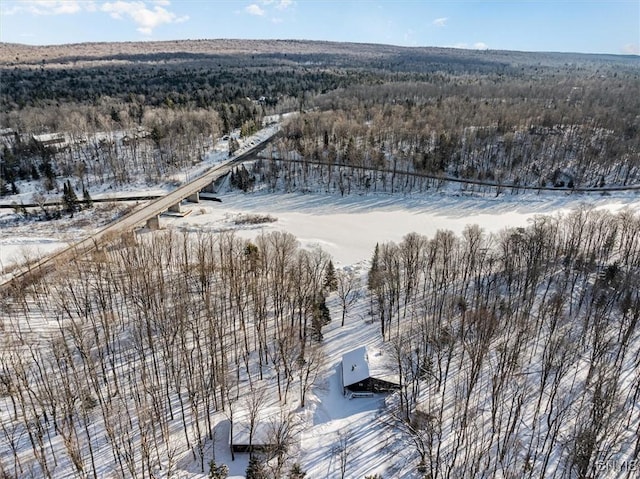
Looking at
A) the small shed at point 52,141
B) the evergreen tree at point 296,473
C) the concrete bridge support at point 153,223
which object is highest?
the small shed at point 52,141

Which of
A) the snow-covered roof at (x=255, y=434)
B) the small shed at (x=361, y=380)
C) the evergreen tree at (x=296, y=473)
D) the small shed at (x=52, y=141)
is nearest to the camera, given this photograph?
the evergreen tree at (x=296, y=473)

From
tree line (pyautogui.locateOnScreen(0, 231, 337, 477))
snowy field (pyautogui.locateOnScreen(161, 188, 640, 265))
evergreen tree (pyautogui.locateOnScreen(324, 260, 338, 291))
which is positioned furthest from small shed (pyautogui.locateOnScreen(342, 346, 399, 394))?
snowy field (pyautogui.locateOnScreen(161, 188, 640, 265))

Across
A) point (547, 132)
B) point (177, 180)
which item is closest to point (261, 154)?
point (177, 180)

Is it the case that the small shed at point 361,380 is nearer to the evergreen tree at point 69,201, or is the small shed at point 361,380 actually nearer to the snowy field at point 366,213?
the snowy field at point 366,213

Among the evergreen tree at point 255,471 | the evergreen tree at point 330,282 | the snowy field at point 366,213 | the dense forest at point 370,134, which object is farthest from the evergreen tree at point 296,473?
the dense forest at point 370,134

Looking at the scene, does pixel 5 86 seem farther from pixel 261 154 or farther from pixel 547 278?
pixel 547 278

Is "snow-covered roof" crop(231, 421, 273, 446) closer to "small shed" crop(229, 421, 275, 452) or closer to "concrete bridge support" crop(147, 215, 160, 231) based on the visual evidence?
"small shed" crop(229, 421, 275, 452)

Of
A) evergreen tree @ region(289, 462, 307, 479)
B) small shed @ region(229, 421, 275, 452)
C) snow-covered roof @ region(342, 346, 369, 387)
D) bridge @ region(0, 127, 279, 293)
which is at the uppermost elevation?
bridge @ region(0, 127, 279, 293)
